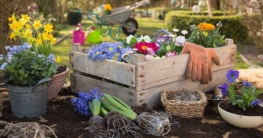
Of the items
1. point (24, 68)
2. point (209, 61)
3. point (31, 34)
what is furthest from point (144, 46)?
point (24, 68)

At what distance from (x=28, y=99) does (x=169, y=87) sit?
138 cm

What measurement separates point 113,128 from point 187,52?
4.43 feet

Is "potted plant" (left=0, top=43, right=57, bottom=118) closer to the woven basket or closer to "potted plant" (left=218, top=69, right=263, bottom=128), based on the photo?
the woven basket

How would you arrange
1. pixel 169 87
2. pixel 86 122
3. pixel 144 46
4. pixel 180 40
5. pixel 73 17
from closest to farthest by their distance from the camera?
pixel 86 122, pixel 169 87, pixel 144 46, pixel 180 40, pixel 73 17

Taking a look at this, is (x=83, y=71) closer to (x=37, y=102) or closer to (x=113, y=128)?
(x=37, y=102)

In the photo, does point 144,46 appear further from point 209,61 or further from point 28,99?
point 28,99

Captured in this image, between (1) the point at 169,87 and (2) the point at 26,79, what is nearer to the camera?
(2) the point at 26,79

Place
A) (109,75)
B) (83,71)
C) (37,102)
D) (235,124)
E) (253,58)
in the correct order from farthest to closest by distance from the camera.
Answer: (253,58) < (83,71) < (109,75) < (37,102) < (235,124)

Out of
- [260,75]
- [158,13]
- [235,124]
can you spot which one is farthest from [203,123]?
[158,13]

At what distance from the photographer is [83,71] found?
3.93m

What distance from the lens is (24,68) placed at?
10.6 feet

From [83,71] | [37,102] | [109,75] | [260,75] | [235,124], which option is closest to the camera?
[235,124]

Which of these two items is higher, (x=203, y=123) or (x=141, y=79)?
(x=141, y=79)

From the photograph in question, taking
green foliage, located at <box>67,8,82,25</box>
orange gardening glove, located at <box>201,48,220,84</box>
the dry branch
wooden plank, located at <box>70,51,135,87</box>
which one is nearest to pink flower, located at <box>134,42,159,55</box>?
wooden plank, located at <box>70,51,135,87</box>
